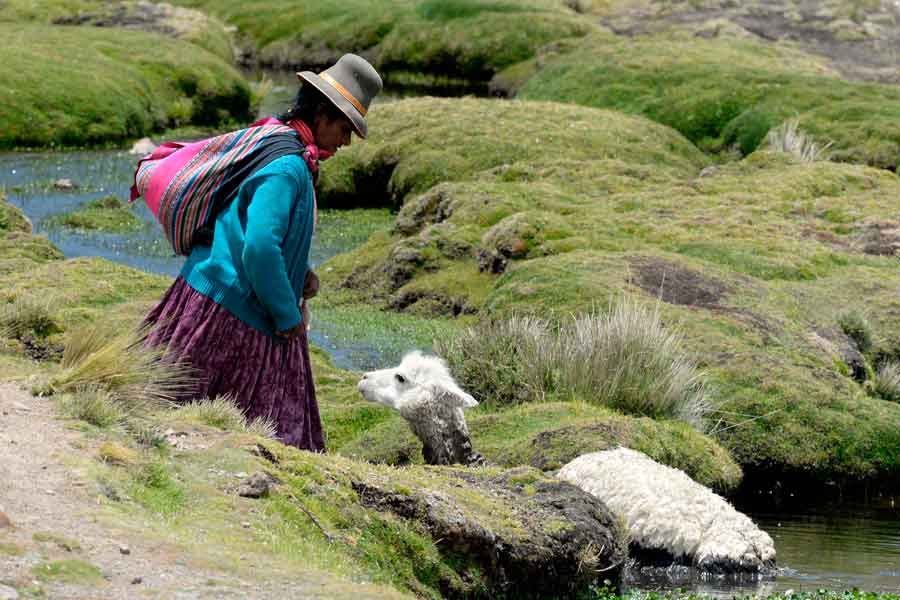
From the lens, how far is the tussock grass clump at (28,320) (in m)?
13.2

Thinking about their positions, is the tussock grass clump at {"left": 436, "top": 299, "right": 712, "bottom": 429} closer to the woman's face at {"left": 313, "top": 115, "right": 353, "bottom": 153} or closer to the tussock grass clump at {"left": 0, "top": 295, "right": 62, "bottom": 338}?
the tussock grass clump at {"left": 0, "top": 295, "right": 62, "bottom": 338}

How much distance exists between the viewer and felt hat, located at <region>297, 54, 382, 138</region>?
27.8 ft

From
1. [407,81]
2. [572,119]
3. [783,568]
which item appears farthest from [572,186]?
[407,81]

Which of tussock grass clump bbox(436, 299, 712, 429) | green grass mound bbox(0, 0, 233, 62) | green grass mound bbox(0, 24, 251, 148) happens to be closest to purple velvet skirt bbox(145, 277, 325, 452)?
tussock grass clump bbox(436, 299, 712, 429)

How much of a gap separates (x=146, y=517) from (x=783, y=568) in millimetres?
5725

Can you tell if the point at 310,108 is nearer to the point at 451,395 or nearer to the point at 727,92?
the point at 451,395

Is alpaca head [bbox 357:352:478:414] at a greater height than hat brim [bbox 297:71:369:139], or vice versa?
hat brim [bbox 297:71:369:139]

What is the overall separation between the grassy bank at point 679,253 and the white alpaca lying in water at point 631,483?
3.52 meters

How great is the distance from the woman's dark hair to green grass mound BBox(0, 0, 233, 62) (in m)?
45.5

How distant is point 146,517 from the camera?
6816mm

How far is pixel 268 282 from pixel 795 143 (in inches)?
948

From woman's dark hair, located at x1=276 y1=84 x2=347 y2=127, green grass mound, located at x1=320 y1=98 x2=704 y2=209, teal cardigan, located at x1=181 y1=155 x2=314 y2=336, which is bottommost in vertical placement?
green grass mound, located at x1=320 y1=98 x2=704 y2=209

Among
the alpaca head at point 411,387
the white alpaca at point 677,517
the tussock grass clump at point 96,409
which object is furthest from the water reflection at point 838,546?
the tussock grass clump at point 96,409

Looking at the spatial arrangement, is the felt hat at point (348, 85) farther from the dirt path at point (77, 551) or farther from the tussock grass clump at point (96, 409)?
the dirt path at point (77, 551)
